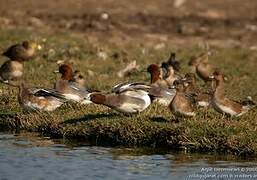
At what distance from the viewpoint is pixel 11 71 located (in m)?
16.9

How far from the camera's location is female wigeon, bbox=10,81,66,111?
13.5m

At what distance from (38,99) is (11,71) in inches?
139

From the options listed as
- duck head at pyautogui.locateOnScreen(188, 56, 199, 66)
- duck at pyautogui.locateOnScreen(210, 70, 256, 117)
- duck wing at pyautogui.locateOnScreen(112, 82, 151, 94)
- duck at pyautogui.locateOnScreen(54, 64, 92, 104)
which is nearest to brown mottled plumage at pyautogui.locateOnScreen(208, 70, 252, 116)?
duck at pyautogui.locateOnScreen(210, 70, 256, 117)

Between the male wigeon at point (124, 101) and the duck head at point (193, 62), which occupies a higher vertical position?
the duck head at point (193, 62)

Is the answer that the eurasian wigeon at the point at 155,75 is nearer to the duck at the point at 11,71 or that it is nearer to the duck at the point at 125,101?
the duck at the point at 11,71

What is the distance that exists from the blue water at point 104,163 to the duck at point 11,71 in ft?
14.5

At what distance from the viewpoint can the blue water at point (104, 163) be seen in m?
10.6

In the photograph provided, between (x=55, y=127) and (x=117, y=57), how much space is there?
8.33 m

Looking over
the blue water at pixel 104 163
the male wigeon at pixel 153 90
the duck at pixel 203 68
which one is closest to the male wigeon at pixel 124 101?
the male wigeon at pixel 153 90

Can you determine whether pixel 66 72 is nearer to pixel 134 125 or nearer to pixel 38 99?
pixel 38 99

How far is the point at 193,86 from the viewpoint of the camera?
15.3 metres

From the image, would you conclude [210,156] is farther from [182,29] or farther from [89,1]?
[89,1]

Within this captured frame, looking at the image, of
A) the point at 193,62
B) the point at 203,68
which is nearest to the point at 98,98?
the point at 203,68

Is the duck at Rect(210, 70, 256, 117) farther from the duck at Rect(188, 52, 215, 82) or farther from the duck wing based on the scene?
the duck at Rect(188, 52, 215, 82)
